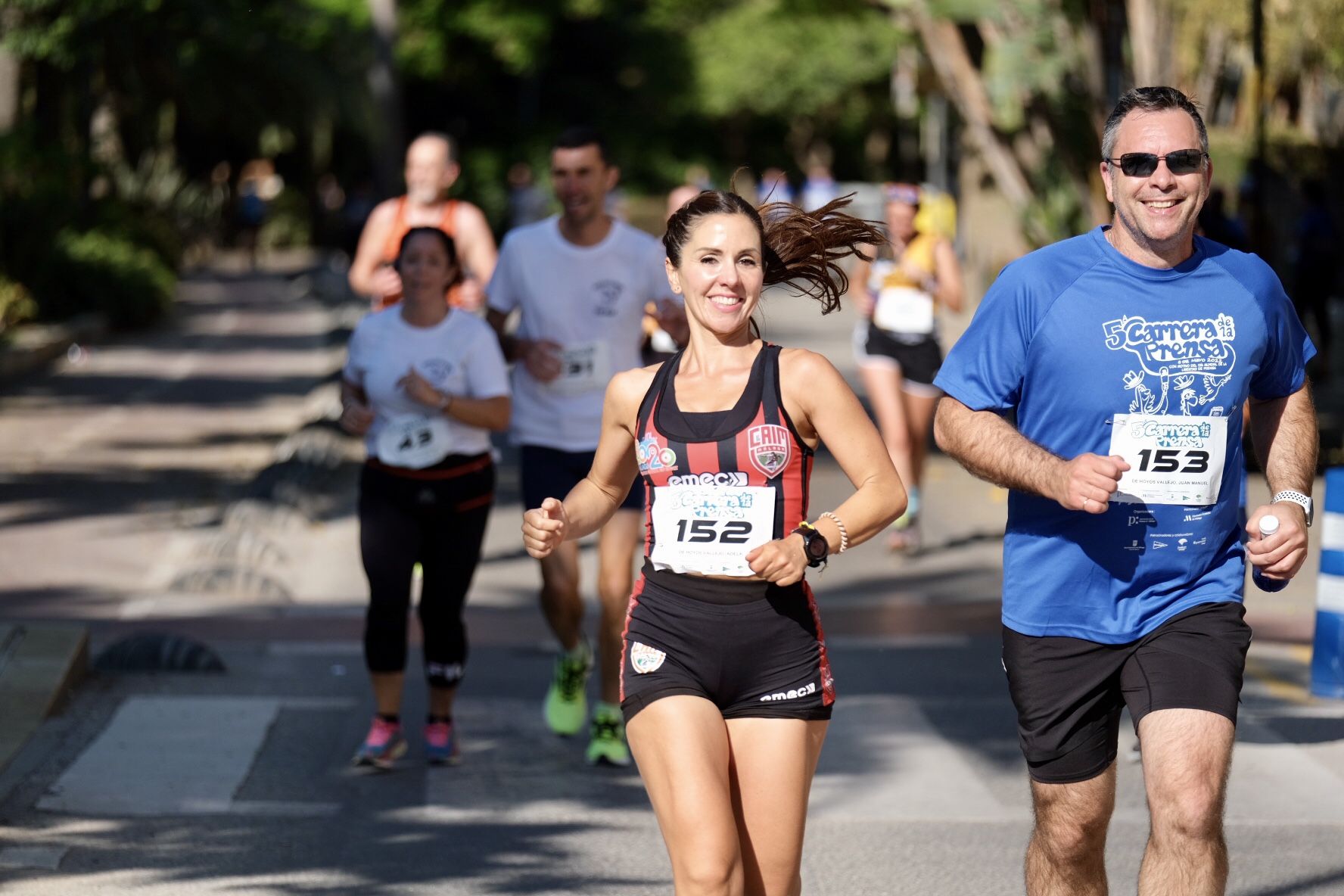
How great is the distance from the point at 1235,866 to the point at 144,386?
16024mm

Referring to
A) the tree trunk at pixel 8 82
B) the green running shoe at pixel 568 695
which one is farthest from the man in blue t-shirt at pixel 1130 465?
the tree trunk at pixel 8 82

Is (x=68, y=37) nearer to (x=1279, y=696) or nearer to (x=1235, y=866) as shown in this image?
(x=1279, y=696)

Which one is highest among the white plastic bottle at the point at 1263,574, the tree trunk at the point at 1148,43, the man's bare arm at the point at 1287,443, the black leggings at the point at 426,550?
the tree trunk at the point at 1148,43

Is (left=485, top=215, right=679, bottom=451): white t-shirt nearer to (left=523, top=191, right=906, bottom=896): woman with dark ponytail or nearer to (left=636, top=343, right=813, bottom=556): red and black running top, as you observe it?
(left=523, top=191, right=906, bottom=896): woman with dark ponytail

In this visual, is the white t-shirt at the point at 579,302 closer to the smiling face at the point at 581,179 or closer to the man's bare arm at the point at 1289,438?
the smiling face at the point at 581,179

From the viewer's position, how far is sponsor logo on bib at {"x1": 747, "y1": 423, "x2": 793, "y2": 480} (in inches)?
164

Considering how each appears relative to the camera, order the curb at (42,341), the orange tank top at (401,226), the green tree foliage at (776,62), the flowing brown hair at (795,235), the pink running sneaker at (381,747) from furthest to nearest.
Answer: the green tree foliage at (776,62), the curb at (42,341), the orange tank top at (401,226), the pink running sneaker at (381,747), the flowing brown hair at (795,235)

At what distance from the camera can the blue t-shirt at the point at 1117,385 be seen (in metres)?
4.14

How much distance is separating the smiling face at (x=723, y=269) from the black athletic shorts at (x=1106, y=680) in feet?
3.11

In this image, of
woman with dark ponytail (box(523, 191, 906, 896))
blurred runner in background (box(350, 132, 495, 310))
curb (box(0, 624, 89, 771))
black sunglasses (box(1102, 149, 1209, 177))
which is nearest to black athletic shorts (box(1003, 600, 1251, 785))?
woman with dark ponytail (box(523, 191, 906, 896))

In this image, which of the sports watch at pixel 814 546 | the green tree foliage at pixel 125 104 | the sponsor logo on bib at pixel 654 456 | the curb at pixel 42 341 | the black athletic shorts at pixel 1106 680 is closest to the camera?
the sports watch at pixel 814 546

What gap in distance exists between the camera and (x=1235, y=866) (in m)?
5.66

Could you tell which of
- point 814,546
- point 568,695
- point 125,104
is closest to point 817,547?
point 814,546

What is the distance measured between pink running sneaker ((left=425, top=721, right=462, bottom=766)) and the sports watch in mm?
2937
